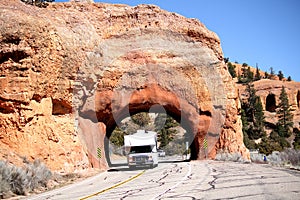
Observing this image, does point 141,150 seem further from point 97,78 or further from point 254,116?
point 254,116

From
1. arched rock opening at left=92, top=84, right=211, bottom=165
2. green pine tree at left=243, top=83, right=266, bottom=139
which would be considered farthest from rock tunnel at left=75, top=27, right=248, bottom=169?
green pine tree at left=243, top=83, right=266, bottom=139

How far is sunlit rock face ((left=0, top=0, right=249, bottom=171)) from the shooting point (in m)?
20.5

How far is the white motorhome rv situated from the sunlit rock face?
106 inches

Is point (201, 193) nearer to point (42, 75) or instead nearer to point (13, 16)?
point (42, 75)

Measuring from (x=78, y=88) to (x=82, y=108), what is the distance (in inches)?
74.7

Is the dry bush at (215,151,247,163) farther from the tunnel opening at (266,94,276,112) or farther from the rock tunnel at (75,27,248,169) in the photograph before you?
the tunnel opening at (266,94,276,112)

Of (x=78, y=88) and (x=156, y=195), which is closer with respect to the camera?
(x=156, y=195)

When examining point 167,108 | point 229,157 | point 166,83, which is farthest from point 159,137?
point 229,157

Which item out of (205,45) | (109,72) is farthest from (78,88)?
(205,45)

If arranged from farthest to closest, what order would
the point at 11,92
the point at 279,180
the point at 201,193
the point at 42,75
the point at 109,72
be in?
1. the point at 109,72
2. the point at 42,75
3. the point at 11,92
4. the point at 279,180
5. the point at 201,193

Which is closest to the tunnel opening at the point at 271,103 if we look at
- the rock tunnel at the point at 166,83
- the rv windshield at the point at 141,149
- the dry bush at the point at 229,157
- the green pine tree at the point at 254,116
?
the green pine tree at the point at 254,116

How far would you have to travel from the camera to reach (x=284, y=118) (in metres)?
76.3

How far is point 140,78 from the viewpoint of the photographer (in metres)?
29.3

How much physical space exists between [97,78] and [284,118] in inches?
2356
